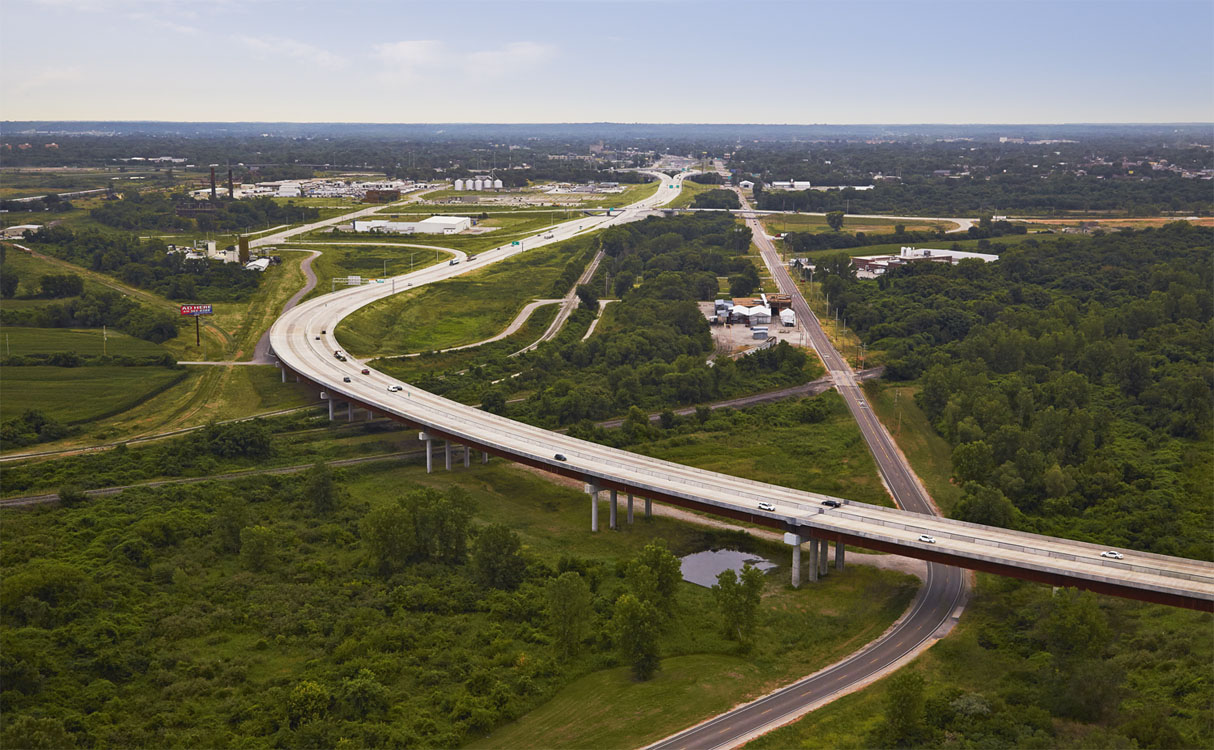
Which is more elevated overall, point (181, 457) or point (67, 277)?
point (67, 277)

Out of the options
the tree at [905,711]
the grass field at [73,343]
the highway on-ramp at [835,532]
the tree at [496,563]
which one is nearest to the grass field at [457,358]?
the highway on-ramp at [835,532]

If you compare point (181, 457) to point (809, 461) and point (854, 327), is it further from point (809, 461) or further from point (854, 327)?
point (854, 327)

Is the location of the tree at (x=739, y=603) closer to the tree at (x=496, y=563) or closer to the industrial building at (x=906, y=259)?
the tree at (x=496, y=563)

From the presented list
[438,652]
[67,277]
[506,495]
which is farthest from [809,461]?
[67,277]

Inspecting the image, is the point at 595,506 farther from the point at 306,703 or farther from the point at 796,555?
the point at 306,703

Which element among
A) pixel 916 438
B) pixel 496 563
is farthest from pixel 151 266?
pixel 916 438

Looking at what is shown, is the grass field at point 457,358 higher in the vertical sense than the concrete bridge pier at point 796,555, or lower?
higher

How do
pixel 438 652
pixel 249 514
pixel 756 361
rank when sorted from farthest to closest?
pixel 756 361, pixel 249 514, pixel 438 652
